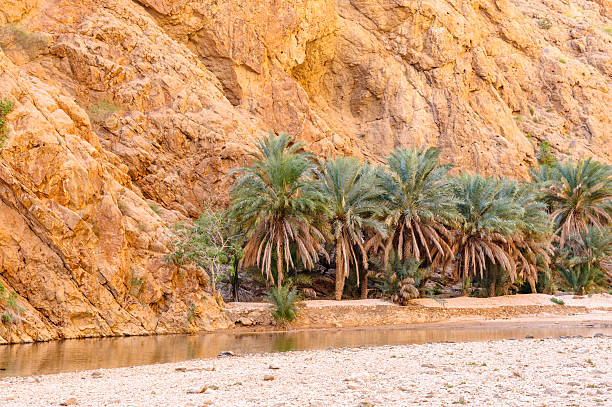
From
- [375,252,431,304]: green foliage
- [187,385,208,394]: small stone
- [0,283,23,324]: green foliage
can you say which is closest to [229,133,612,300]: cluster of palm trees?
[375,252,431,304]: green foliage

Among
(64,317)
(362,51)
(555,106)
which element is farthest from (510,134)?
(64,317)

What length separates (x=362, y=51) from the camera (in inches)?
1889

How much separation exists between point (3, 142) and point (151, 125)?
46.9 feet

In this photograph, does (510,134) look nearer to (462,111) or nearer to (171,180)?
(462,111)

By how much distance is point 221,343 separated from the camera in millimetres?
19422

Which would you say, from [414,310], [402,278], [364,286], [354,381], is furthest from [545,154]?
[354,381]

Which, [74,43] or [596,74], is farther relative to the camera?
[596,74]

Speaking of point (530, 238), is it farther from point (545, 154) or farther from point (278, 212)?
point (545, 154)

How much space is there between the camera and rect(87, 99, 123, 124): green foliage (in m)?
33.4

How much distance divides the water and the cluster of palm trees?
4.94 metres

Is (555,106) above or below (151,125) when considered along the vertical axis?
above

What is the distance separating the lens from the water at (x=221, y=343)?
1468 cm

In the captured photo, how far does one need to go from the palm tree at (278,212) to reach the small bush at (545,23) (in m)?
47.3

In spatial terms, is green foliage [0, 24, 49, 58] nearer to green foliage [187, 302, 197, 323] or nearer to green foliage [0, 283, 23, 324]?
green foliage [0, 283, 23, 324]
